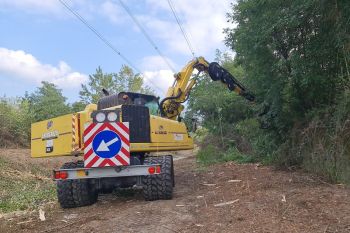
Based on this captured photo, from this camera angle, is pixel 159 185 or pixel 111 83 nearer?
pixel 159 185

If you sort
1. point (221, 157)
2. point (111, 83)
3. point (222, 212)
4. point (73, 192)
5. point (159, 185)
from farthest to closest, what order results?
point (111, 83), point (221, 157), point (73, 192), point (159, 185), point (222, 212)

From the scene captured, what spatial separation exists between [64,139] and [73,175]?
109 cm

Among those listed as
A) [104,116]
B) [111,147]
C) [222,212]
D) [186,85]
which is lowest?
[222,212]

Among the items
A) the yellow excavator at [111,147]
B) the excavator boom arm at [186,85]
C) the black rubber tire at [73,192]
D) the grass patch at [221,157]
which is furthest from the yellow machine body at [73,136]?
the grass patch at [221,157]

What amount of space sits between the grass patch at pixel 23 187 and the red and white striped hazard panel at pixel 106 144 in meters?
2.41

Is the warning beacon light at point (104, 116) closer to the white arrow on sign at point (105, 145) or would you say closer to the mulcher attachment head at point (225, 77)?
the white arrow on sign at point (105, 145)

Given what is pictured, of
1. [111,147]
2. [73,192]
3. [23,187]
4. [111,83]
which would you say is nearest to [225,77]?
[111,147]

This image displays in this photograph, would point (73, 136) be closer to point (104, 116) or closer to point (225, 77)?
point (104, 116)

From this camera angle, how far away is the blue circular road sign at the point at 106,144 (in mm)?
8773

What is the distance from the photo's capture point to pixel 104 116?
887cm

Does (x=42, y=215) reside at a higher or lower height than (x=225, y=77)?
lower

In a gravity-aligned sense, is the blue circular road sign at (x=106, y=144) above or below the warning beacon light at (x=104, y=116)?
below

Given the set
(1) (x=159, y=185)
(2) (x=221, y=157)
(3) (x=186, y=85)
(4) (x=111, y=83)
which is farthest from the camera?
(4) (x=111, y=83)

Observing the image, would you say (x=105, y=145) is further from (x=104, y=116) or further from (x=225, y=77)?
(x=225, y=77)
